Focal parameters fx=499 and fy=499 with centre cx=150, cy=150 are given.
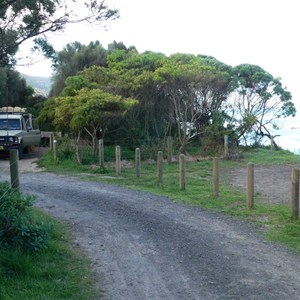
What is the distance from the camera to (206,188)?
13.7 metres

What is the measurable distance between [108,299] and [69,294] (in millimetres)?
435

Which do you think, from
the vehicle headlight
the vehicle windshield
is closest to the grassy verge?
the vehicle headlight

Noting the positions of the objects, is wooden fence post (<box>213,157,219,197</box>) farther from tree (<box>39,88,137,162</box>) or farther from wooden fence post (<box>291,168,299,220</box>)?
tree (<box>39,88,137,162</box>)

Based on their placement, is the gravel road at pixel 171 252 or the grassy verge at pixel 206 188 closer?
the gravel road at pixel 171 252

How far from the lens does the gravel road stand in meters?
5.78

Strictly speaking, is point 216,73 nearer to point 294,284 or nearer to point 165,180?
point 165,180

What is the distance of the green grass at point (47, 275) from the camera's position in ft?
17.8

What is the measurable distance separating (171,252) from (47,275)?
6.54ft

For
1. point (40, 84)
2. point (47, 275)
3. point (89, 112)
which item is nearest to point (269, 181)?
point (89, 112)

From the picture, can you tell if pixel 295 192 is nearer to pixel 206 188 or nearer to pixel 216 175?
pixel 216 175

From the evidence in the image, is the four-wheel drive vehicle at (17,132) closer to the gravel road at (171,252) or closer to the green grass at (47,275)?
the gravel road at (171,252)

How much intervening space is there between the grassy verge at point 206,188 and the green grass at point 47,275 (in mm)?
3469

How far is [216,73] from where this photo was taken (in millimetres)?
21844

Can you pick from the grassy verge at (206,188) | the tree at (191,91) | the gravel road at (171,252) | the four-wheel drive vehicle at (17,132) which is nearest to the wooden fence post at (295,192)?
the grassy verge at (206,188)
